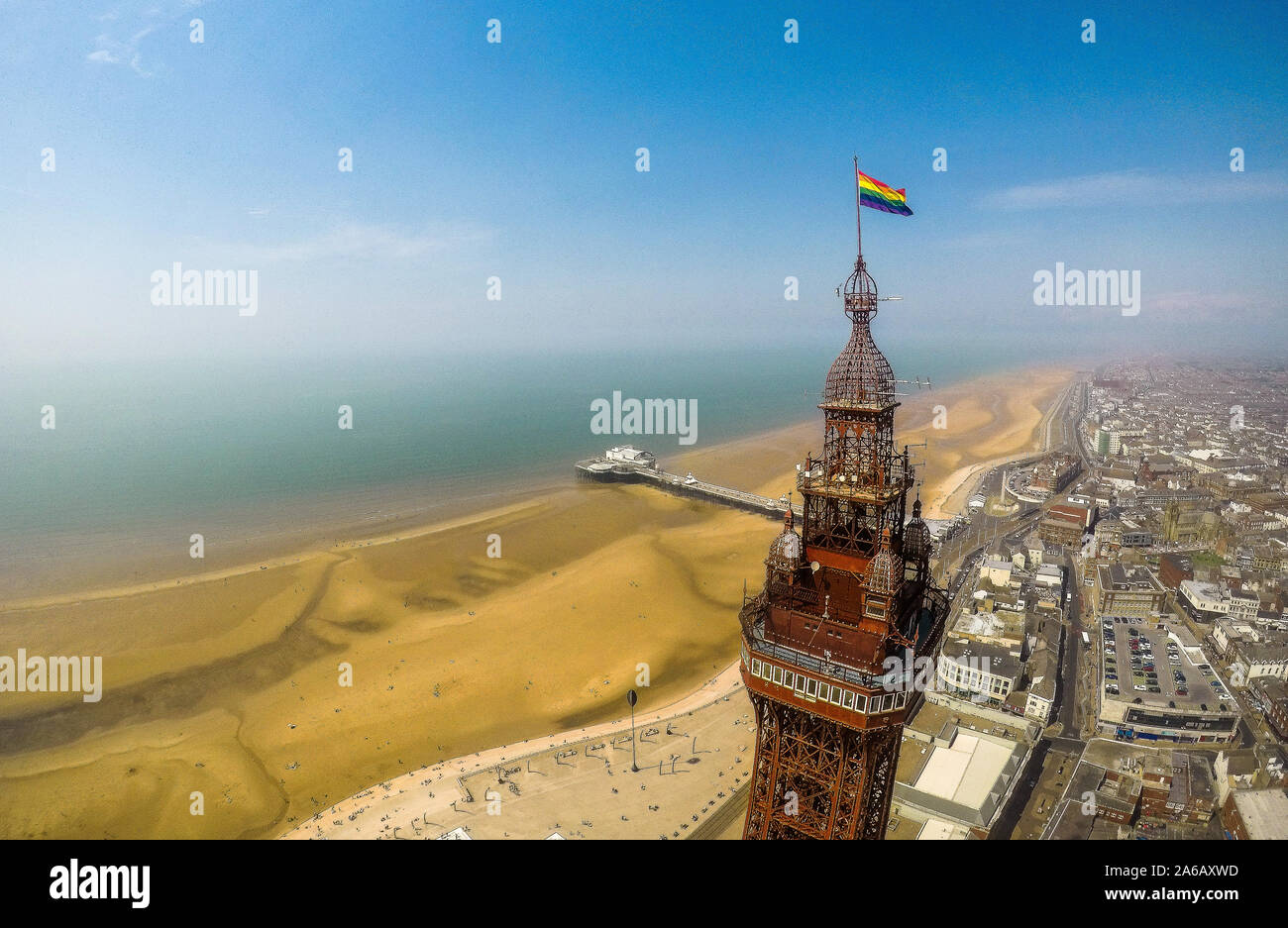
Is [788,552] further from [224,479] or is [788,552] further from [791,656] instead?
[224,479]

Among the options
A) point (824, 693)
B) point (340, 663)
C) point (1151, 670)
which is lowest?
point (340, 663)

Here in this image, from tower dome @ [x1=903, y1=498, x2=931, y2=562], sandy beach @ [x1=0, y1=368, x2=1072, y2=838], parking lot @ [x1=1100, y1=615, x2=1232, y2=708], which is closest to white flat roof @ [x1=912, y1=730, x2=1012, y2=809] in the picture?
parking lot @ [x1=1100, y1=615, x2=1232, y2=708]

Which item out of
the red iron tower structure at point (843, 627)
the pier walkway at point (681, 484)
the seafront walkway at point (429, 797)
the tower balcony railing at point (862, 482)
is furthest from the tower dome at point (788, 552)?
the pier walkway at point (681, 484)

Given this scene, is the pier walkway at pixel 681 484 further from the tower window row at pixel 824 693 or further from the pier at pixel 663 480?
the tower window row at pixel 824 693

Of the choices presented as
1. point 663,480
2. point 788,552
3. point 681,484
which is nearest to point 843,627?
point 788,552
